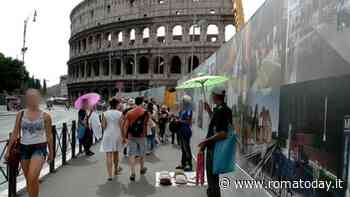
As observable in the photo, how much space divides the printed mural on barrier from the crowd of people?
43cm

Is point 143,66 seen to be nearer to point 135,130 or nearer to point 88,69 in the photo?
point 88,69

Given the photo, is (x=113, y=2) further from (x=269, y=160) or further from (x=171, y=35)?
(x=269, y=160)

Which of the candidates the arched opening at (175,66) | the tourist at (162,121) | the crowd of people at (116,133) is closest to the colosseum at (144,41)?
the arched opening at (175,66)

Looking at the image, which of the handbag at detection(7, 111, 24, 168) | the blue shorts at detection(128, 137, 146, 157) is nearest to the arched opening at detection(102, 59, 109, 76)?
the blue shorts at detection(128, 137, 146, 157)

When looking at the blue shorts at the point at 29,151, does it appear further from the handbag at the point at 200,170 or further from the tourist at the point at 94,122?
the tourist at the point at 94,122

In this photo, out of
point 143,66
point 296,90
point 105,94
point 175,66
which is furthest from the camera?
point 105,94

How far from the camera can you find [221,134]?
4.83 meters

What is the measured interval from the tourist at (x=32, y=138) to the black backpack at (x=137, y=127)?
97.7 inches

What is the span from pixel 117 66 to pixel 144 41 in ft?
23.2

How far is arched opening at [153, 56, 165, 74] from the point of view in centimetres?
5603

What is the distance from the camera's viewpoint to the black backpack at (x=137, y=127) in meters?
7.71

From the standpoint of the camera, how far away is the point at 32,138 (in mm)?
5230

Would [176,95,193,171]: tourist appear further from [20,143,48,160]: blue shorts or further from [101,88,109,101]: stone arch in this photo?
[101,88,109,101]: stone arch

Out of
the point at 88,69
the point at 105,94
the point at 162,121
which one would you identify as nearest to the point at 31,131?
the point at 162,121
